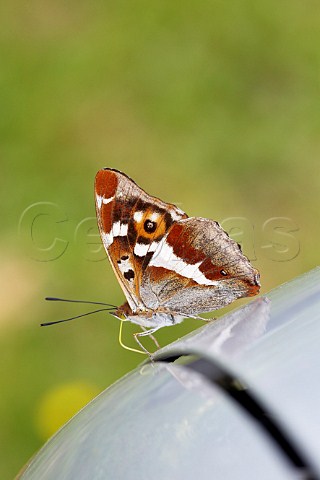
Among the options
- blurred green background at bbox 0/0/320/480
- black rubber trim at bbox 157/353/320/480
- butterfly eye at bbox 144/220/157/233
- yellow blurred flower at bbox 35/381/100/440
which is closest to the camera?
black rubber trim at bbox 157/353/320/480

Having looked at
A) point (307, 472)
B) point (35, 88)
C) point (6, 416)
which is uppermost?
point (35, 88)

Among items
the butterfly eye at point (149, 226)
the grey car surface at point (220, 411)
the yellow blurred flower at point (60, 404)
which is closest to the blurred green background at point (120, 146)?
the yellow blurred flower at point (60, 404)

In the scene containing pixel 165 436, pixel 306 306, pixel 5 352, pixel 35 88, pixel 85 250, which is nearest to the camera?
pixel 165 436

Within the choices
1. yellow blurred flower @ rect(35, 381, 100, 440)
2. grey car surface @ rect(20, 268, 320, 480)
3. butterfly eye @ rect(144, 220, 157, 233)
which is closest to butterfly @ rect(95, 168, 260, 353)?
butterfly eye @ rect(144, 220, 157, 233)

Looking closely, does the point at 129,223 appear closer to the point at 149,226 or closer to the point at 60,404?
the point at 149,226

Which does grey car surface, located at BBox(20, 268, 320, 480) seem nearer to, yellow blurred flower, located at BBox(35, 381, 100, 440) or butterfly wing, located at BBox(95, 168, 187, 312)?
butterfly wing, located at BBox(95, 168, 187, 312)

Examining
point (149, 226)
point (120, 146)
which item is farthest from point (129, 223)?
point (120, 146)

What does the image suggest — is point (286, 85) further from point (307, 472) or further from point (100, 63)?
point (307, 472)

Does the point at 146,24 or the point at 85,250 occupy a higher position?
the point at 146,24

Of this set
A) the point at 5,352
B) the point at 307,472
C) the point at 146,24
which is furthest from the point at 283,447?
the point at 146,24
